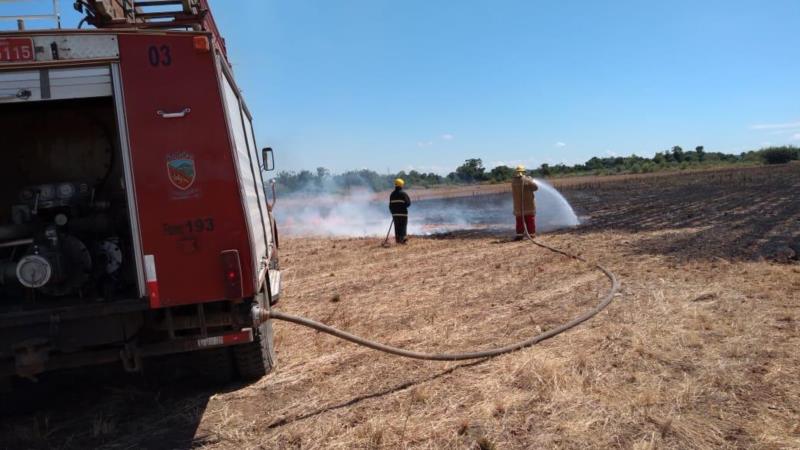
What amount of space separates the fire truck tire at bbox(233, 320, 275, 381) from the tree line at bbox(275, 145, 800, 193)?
19366 mm

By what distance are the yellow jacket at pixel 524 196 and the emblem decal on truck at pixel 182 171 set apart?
33.7 feet

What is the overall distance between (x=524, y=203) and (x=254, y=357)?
31.2ft

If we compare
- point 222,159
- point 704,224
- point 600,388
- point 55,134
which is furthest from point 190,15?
point 704,224

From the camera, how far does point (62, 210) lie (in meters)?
4.43

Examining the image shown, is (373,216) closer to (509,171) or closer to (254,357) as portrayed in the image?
Result: (254,357)

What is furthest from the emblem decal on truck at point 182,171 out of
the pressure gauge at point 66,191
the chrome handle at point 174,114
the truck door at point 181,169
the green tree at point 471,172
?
the green tree at point 471,172

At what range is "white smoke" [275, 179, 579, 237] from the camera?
17828 mm

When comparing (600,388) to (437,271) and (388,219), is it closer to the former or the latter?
(437,271)

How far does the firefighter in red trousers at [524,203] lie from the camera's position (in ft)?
43.5

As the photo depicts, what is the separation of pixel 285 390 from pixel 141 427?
1.11 metres

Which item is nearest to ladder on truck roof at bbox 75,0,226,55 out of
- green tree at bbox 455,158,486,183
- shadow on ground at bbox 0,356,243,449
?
shadow on ground at bbox 0,356,243,449

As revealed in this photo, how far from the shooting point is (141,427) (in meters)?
4.30

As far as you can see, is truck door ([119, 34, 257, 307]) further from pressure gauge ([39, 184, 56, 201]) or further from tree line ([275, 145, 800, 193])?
tree line ([275, 145, 800, 193])

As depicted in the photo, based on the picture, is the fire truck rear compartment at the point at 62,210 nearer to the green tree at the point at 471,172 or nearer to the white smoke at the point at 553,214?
the white smoke at the point at 553,214
